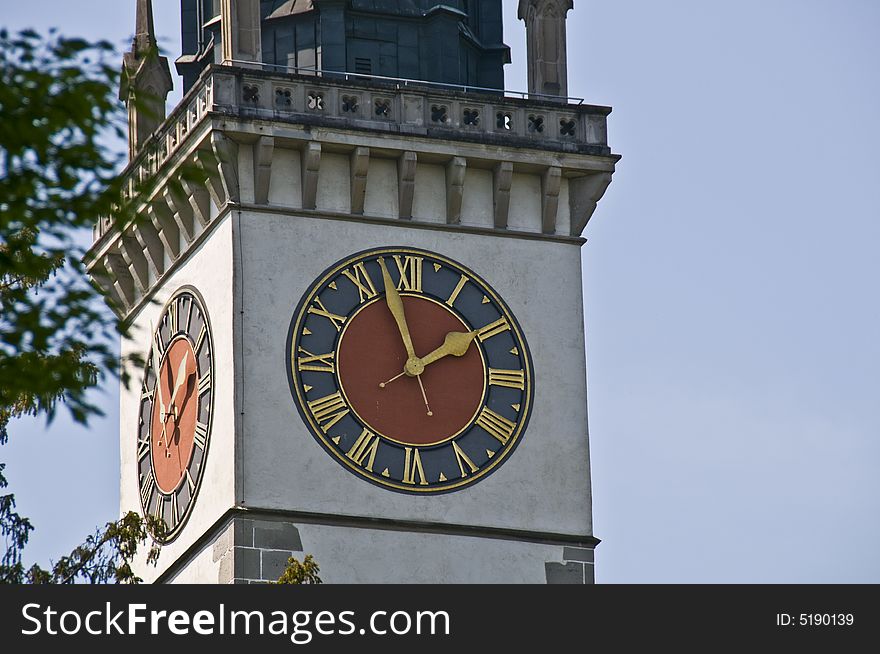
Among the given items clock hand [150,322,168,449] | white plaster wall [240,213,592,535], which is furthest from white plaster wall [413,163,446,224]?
clock hand [150,322,168,449]

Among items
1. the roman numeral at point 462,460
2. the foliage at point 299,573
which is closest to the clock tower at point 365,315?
the roman numeral at point 462,460

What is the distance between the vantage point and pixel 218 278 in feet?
129

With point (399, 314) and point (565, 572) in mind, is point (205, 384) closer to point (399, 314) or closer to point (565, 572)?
point (399, 314)

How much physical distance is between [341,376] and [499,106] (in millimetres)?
3951

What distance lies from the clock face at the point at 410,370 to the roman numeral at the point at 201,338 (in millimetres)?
1241

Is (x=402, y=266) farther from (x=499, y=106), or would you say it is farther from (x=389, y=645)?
(x=389, y=645)

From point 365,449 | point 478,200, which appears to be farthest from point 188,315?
point 478,200

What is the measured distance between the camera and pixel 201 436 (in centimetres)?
3916

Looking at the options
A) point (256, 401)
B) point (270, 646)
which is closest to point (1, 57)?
point (270, 646)

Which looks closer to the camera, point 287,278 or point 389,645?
point 389,645

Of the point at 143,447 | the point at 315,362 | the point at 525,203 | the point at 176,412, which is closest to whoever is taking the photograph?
the point at 315,362

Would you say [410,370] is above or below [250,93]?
below

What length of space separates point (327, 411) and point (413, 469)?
1.16 m

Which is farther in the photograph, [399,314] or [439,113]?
[439,113]
